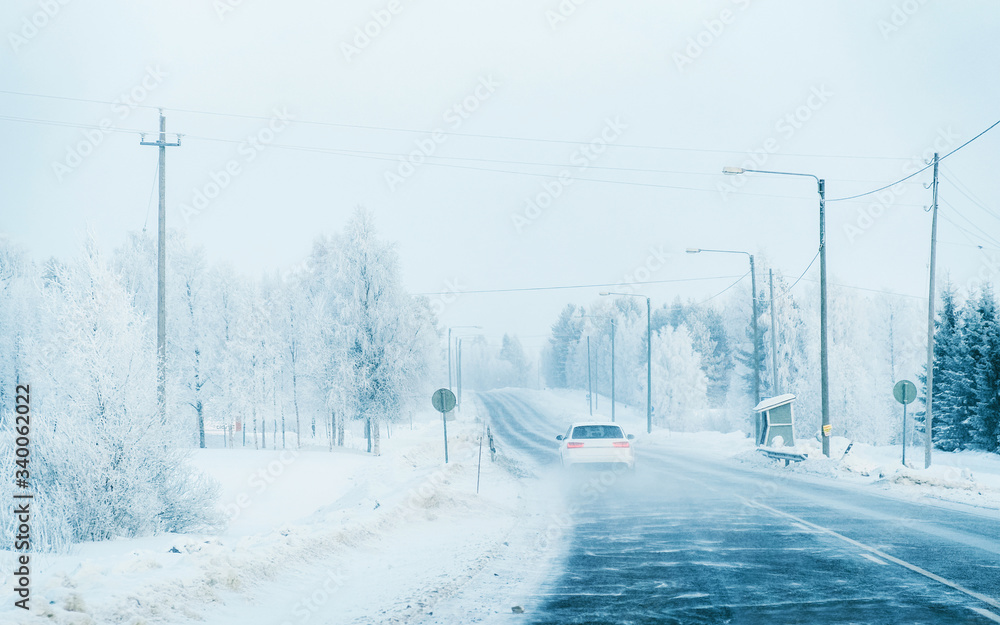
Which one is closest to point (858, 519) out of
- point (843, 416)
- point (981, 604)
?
point (981, 604)

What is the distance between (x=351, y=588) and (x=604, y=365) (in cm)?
11532

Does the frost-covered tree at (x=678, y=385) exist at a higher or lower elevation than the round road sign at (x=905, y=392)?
lower

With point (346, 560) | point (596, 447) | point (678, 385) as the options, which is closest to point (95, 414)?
point (346, 560)

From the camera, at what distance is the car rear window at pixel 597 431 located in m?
21.6

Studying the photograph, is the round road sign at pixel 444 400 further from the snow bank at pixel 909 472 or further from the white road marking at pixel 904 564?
the snow bank at pixel 909 472

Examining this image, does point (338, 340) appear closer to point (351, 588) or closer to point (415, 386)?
point (415, 386)

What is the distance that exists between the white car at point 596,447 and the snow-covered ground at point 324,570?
13.6ft

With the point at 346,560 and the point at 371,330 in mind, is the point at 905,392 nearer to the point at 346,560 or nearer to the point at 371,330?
the point at 346,560

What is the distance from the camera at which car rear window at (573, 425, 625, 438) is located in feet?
70.8

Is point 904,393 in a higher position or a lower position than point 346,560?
higher

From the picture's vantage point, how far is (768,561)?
377 inches

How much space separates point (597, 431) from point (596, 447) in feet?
1.91

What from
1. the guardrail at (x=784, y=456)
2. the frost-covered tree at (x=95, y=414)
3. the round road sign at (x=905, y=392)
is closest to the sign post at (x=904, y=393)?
the round road sign at (x=905, y=392)

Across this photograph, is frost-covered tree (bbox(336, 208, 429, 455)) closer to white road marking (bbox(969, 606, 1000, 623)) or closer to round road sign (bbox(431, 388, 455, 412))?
round road sign (bbox(431, 388, 455, 412))
